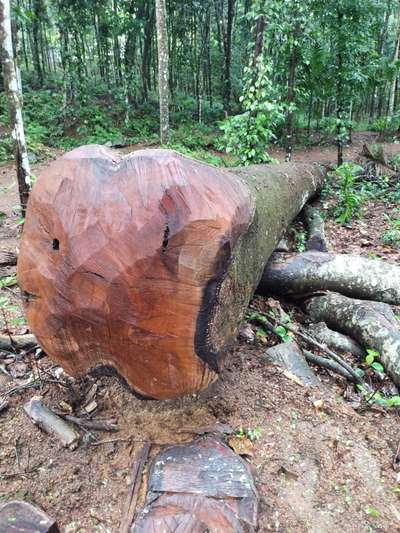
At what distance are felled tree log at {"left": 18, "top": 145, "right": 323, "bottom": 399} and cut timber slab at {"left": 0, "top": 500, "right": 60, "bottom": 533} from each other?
0.71m

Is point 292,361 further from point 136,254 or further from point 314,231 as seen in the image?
point 314,231

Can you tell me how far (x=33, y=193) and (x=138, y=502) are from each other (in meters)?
1.68

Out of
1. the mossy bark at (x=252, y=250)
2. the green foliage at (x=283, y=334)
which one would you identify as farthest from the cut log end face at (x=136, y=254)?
the green foliage at (x=283, y=334)

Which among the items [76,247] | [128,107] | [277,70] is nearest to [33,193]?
[76,247]

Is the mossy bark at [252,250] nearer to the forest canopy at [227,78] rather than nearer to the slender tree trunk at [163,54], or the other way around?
the forest canopy at [227,78]

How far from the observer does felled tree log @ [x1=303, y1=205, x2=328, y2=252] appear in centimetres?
571

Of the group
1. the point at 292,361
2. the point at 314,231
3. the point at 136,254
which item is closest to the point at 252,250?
the point at 292,361

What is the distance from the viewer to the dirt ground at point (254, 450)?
6.76 feet

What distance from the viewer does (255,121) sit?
7.92 m

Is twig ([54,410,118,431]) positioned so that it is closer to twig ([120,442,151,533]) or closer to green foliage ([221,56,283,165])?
twig ([120,442,151,533])

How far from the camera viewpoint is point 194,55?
21.3 m

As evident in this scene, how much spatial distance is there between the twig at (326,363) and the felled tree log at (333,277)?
1026 mm

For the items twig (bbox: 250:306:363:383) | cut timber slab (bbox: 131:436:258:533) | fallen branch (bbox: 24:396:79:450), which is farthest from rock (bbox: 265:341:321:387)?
fallen branch (bbox: 24:396:79:450)

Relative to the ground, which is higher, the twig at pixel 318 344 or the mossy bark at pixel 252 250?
the mossy bark at pixel 252 250
